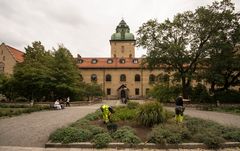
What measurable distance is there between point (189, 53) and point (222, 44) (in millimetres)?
3940

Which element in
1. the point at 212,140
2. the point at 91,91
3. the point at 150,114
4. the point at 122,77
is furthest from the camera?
the point at 122,77

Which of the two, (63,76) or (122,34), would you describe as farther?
(122,34)

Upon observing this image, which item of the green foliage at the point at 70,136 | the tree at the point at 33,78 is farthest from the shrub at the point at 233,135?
the tree at the point at 33,78

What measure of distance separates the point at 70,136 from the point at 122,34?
190ft

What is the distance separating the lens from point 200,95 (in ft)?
91.1

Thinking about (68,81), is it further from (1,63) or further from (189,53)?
(1,63)

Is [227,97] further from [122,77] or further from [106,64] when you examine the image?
[106,64]

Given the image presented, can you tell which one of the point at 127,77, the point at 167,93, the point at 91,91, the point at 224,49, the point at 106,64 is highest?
the point at 106,64

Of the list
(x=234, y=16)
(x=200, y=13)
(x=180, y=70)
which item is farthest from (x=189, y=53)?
(x=234, y=16)

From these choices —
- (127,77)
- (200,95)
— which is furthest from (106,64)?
(200,95)

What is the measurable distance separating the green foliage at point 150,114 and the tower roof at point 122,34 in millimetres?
52713

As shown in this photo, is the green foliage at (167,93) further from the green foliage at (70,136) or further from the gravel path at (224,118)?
the green foliage at (70,136)

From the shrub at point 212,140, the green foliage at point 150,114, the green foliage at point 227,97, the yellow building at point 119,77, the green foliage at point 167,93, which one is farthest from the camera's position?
the yellow building at point 119,77

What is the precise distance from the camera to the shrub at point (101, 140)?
26.8 ft
